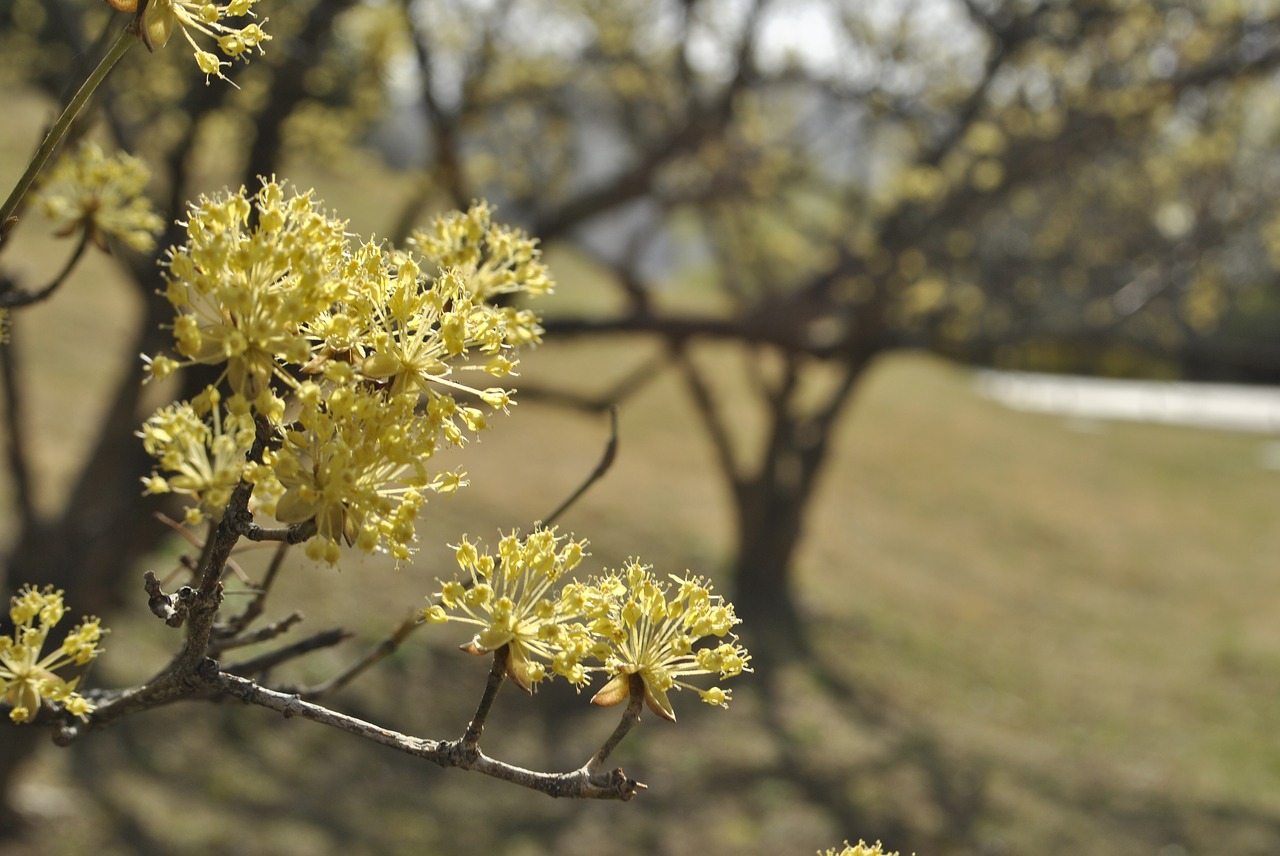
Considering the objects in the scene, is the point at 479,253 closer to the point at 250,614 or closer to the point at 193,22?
the point at 193,22

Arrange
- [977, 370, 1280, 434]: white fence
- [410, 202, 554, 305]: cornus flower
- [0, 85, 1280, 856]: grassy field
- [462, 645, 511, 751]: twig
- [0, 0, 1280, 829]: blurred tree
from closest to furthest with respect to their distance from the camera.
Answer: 1. [462, 645, 511, 751]: twig
2. [410, 202, 554, 305]: cornus flower
3. [0, 0, 1280, 829]: blurred tree
4. [0, 85, 1280, 856]: grassy field
5. [977, 370, 1280, 434]: white fence

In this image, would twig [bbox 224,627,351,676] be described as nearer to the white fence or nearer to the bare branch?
the bare branch

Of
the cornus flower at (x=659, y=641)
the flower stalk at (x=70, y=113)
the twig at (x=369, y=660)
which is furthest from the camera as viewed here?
the twig at (x=369, y=660)

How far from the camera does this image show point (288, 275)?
3.83ft

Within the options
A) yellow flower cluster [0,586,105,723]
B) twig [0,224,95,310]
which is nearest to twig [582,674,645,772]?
yellow flower cluster [0,586,105,723]

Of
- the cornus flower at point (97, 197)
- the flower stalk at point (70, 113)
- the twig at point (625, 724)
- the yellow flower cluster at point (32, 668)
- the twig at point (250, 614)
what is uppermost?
the cornus flower at point (97, 197)

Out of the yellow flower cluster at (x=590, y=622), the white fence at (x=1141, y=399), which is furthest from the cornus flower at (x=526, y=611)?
the white fence at (x=1141, y=399)

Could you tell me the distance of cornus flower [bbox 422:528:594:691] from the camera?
118 centimetres

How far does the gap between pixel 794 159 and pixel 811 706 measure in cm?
472

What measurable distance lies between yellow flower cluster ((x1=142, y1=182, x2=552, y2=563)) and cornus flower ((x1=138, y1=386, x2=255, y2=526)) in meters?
0.16

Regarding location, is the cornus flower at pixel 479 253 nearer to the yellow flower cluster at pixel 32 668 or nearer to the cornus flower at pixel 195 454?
the cornus flower at pixel 195 454

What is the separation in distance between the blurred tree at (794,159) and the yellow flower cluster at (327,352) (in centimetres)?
286

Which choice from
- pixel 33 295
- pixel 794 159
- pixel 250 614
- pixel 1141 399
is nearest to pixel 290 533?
pixel 250 614

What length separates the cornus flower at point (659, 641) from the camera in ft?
4.03
